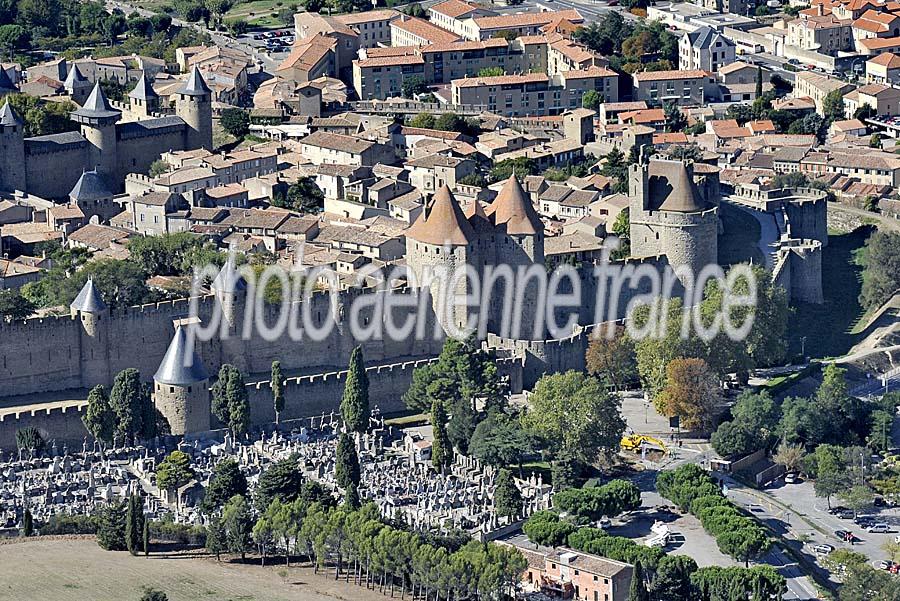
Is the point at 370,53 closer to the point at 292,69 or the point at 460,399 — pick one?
the point at 292,69

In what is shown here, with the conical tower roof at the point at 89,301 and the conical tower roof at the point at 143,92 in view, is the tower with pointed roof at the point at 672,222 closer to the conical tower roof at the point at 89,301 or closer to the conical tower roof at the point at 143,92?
the conical tower roof at the point at 89,301

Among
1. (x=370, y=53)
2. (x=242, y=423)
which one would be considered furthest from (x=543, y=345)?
(x=370, y=53)

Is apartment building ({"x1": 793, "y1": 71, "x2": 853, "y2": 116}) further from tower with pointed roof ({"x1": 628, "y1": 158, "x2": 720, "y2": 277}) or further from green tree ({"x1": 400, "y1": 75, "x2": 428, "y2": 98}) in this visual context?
tower with pointed roof ({"x1": 628, "y1": 158, "x2": 720, "y2": 277})

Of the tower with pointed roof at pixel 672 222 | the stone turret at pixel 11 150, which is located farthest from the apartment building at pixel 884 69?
the stone turret at pixel 11 150

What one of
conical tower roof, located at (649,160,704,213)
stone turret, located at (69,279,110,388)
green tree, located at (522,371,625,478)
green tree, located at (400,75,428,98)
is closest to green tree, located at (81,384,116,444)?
stone turret, located at (69,279,110,388)

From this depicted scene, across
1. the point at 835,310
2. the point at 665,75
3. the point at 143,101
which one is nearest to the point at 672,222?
the point at 835,310

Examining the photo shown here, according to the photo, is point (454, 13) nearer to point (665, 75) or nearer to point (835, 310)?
point (665, 75)
